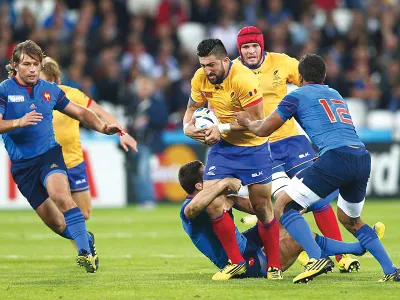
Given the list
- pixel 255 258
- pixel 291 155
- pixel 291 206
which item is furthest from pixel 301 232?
pixel 291 155

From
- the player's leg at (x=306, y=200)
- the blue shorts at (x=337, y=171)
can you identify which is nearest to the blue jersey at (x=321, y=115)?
the blue shorts at (x=337, y=171)

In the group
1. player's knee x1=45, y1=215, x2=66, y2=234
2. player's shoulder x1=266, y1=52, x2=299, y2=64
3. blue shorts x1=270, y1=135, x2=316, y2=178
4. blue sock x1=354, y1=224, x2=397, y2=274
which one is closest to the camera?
blue sock x1=354, y1=224, x2=397, y2=274

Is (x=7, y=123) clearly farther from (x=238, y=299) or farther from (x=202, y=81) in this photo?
(x=238, y=299)

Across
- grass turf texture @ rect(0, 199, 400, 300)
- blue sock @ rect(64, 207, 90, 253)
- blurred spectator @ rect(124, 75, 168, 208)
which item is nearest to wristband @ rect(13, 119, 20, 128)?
blue sock @ rect(64, 207, 90, 253)

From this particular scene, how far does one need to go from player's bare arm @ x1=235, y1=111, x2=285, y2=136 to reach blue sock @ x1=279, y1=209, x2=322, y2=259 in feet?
2.65

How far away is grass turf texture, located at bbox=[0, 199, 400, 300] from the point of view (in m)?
8.26

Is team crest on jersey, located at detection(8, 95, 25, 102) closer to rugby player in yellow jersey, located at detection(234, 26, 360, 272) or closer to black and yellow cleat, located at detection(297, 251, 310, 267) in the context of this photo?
rugby player in yellow jersey, located at detection(234, 26, 360, 272)

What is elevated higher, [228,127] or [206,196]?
[228,127]

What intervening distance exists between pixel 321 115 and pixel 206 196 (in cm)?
142

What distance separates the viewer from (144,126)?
780 inches

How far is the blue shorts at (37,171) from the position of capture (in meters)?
10.2

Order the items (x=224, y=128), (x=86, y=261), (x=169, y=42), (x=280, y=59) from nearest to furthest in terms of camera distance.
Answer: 1. (x=224, y=128)
2. (x=86, y=261)
3. (x=280, y=59)
4. (x=169, y=42)

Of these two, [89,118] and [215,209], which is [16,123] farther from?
[215,209]

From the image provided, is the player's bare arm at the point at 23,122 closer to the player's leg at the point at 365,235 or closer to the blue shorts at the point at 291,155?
the blue shorts at the point at 291,155
